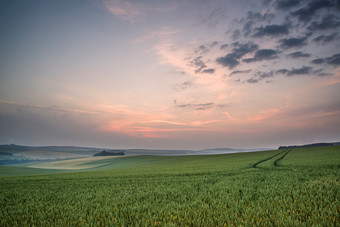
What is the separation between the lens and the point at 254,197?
23.9 ft

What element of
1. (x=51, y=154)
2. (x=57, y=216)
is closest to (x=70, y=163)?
(x=51, y=154)

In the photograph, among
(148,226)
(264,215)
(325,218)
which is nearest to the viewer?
(325,218)

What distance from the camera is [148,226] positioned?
15.8 feet

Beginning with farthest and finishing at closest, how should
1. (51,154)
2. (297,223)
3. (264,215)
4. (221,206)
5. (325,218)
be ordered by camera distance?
(51,154) → (221,206) → (264,215) → (325,218) → (297,223)

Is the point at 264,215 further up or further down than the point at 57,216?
further up

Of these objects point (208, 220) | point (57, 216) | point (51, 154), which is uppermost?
point (208, 220)

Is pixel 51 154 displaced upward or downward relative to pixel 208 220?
downward

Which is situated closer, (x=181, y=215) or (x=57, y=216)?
(x=181, y=215)

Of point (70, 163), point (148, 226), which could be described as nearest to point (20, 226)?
point (148, 226)

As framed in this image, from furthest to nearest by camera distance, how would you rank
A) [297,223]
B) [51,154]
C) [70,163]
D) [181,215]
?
1. [51,154]
2. [70,163]
3. [181,215]
4. [297,223]

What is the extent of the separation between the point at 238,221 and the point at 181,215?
1.72 metres

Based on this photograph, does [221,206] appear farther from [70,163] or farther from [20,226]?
[70,163]

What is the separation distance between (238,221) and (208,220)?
798 millimetres

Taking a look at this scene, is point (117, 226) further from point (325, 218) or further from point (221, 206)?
point (325, 218)
